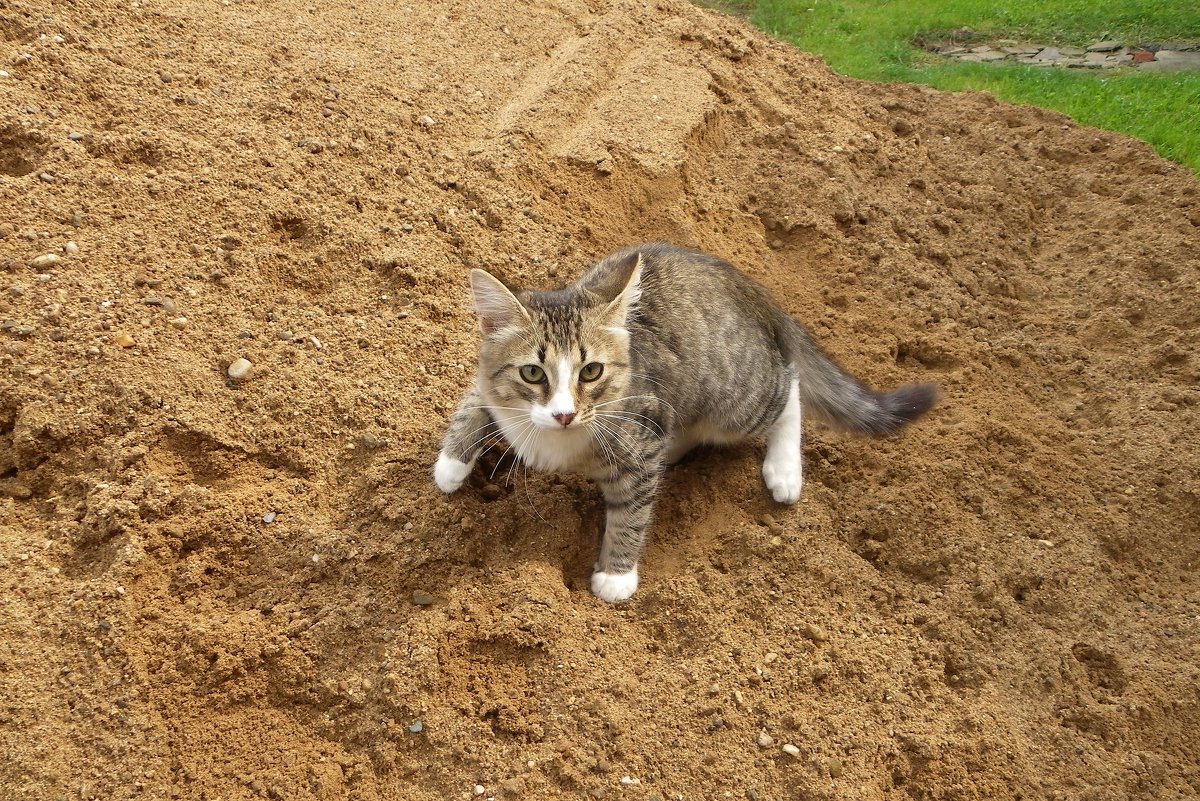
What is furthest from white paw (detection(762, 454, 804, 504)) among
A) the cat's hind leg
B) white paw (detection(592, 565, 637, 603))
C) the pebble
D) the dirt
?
the pebble

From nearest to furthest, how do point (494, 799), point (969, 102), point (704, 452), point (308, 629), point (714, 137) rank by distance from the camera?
point (494, 799)
point (308, 629)
point (704, 452)
point (714, 137)
point (969, 102)

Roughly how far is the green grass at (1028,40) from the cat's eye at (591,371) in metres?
5.70

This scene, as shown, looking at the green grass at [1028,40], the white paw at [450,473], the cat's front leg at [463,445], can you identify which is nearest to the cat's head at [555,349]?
the cat's front leg at [463,445]

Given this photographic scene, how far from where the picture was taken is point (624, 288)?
3.11 m

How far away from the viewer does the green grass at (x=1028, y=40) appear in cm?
653

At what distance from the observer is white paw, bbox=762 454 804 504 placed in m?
3.66

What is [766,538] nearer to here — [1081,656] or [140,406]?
A: [1081,656]

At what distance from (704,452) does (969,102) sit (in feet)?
16.5

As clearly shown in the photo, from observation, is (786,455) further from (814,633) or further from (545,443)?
(545,443)

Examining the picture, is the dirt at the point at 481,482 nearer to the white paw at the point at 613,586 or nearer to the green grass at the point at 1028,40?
the white paw at the point at 613,586

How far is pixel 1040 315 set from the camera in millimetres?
4887

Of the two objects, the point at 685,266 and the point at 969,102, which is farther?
the point at 969,102

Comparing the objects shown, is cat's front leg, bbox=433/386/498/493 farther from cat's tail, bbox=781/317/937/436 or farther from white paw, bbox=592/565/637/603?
cat's tail, bbox=781/317/937/436

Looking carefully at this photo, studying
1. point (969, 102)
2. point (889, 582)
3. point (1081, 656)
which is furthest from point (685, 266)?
point (969, 102)
